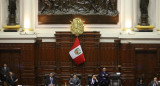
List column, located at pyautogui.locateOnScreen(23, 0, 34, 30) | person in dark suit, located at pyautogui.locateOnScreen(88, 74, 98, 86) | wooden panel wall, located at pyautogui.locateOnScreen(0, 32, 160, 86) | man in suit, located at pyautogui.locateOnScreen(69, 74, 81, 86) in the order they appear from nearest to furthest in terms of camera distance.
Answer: man in suit, located at pyautogui.locateOnScreen(69, 74, 81, 86) < person in dark suit, located at pyautogui.locateOnScreen(88, 74, 98, 86) < wooden panel wall, located at pyautogui.locateOnScreen(0, 32, 160, 86) < column, located at pyautogui.locateOnScreen(23, 0, 34, 30)

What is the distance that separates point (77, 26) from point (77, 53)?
1474 mm

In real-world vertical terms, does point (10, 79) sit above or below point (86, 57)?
below

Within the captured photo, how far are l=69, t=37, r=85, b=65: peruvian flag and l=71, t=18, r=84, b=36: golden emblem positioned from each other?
18.9 inches

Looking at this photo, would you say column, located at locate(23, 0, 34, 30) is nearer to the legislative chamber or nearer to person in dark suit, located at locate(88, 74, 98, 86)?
the legislative chamber

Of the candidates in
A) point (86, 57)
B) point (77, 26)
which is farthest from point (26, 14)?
point (86, 57)

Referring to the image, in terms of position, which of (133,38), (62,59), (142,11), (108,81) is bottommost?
(108,81)

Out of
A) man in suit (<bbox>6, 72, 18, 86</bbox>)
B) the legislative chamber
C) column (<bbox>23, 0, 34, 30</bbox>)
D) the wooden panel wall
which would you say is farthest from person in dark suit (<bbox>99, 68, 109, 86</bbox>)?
column (<bbox>23, 0, 34, 30</bbox>)

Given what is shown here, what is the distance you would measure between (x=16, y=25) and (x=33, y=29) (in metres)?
0.96

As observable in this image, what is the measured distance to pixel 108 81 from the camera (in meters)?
16.3

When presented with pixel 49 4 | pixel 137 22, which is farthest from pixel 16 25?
pixel 137 22

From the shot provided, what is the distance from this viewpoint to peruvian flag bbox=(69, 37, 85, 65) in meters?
16.8

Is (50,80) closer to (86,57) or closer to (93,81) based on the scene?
(93,81)

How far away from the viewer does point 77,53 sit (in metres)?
16.8

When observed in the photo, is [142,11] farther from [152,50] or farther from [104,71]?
[104,71]
